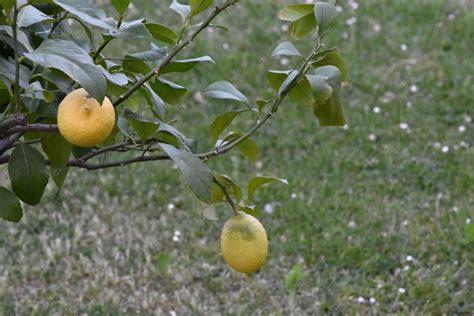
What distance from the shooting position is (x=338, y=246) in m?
3.71

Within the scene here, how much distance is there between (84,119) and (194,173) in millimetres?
267

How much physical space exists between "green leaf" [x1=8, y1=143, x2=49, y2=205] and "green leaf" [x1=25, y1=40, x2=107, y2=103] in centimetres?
38

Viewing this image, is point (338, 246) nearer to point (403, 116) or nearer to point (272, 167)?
point (272, 167)

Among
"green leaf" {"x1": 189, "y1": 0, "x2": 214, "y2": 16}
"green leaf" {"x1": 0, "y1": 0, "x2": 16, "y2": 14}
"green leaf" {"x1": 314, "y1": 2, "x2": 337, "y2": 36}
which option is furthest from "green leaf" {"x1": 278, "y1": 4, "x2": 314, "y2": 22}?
"green leaf" {"x1": 0, "y1": 0, "x2": 16, "y2": 14}

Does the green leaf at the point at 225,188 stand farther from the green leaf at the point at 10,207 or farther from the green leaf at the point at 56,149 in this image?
the green leaf at the point at 10,207

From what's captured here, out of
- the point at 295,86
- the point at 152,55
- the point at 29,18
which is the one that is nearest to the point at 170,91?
the point at 152,55

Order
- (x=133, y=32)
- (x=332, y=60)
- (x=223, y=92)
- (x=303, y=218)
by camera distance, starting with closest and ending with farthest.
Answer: (x=133, y=32), (x=332, y=60), (x=223, y=92), (x=303, y=218)

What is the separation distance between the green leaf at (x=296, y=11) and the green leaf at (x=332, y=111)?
175 millimetres

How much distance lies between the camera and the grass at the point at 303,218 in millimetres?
3375

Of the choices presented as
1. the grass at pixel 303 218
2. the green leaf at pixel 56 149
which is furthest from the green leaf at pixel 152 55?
the grass at pixel 303 218

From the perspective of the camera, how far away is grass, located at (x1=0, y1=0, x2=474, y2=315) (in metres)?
3.38

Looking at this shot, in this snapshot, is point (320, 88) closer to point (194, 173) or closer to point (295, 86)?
point (295, 86)

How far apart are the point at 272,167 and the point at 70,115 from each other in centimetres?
310

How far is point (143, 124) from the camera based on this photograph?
1.81 metres
